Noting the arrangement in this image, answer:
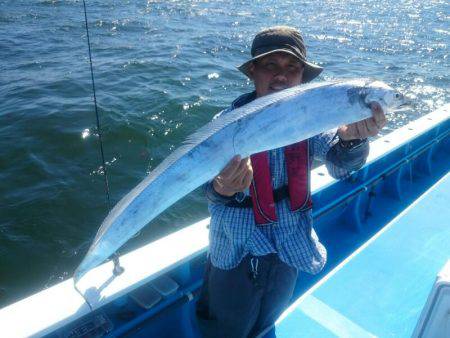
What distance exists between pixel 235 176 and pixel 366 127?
811mm

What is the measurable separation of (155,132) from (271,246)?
640 cm

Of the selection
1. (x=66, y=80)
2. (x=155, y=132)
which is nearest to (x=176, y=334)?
(x=155, y=132)

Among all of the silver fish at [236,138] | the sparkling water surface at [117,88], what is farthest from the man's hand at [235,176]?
the sparkling water surface at [117,88]

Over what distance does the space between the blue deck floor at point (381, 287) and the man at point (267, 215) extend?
0.85 m

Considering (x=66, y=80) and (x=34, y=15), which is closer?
(x=66, y=80)

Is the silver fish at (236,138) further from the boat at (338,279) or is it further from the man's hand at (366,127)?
the boat at (338,279)

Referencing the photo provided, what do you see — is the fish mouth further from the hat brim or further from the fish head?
the fish head

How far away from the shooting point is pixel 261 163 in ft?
8.53

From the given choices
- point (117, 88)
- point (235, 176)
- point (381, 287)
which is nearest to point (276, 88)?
point (235, 176)

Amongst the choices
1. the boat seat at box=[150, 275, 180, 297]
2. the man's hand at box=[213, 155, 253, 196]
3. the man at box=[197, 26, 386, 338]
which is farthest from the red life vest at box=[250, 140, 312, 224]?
the boat seat at box=[150, 275, 180, 297]

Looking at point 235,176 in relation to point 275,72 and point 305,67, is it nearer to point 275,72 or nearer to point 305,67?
point 275,72

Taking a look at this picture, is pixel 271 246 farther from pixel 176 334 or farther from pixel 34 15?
pixel 34 15

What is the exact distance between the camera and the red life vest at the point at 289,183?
2541mm

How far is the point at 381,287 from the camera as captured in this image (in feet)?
12.3
